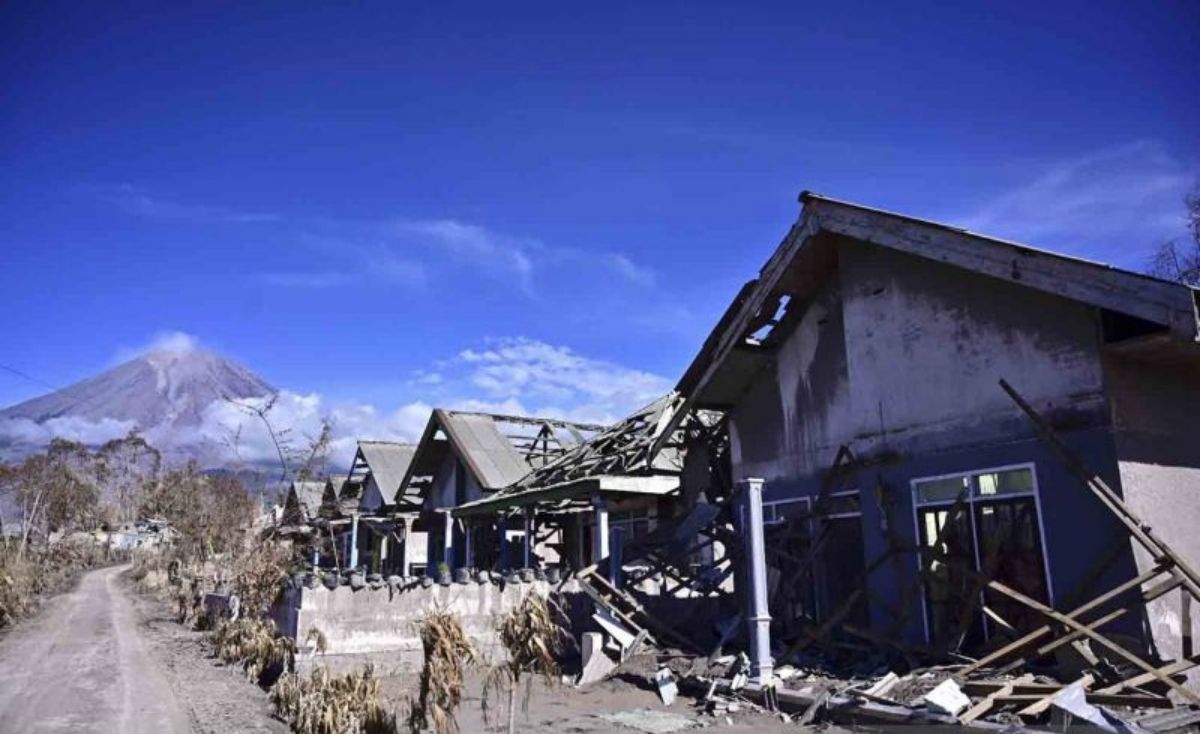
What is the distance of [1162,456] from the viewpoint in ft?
30.8

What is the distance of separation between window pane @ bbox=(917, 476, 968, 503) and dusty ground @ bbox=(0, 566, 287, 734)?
8.97 meters

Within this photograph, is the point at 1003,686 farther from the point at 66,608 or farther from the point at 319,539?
the point at 66,608

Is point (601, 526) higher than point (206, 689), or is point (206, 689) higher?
point (601, 526)

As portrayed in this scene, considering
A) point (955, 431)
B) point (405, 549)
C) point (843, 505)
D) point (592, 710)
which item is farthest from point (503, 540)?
point (955, 431)

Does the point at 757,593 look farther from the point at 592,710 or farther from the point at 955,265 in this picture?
the point at 955,265

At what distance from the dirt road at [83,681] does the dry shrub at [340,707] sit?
1.61 meters

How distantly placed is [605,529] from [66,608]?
2216 cm

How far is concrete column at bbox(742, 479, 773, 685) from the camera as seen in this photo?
10586mm

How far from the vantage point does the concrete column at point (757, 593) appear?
10.6 m

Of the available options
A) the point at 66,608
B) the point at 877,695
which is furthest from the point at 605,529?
the point at 66,608

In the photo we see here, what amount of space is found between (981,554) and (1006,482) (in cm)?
100

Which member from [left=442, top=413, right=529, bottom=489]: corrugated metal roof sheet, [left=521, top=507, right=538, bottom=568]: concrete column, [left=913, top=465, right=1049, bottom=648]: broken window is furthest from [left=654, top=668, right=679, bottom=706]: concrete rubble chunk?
[left=442, top=413, right=529, bottom=489]: corrugated metal roof sheet

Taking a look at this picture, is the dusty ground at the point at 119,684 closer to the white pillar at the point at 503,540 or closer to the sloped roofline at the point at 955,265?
the white pillar at the point at 503,540

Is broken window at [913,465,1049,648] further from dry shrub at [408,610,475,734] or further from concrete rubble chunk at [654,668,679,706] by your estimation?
dry shrub at [408,610,475,734]
